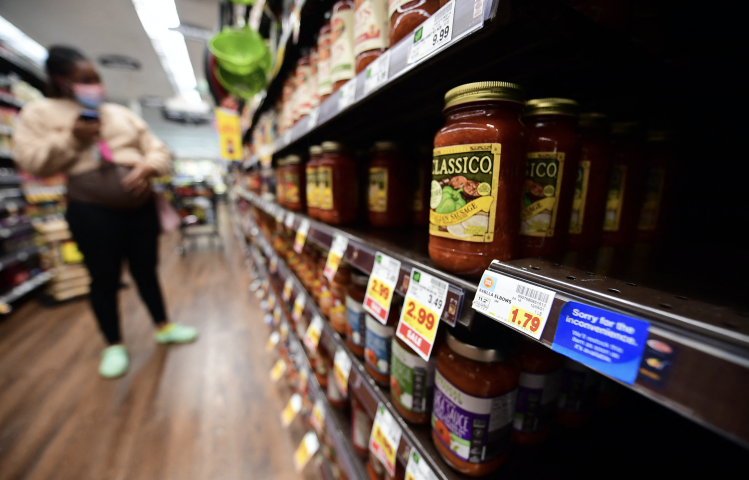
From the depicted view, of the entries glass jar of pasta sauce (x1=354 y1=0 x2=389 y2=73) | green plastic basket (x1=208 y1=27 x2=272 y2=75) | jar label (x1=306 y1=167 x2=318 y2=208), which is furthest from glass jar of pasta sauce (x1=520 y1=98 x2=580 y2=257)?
green plastic basket (x1=208 y1=27 x2=272 y2=75)

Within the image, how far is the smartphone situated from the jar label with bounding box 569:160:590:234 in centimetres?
207

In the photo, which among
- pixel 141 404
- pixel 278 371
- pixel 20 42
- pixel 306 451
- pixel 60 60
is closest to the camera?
pixel 306 451

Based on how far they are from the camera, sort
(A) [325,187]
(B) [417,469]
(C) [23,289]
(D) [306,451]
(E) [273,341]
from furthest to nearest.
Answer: (C) [23,289], (E) [273,341], (D) [306,451], (A) [325,187], (B) [417,469]

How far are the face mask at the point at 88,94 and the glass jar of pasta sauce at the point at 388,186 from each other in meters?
1.70

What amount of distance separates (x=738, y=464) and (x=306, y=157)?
149 centimetres

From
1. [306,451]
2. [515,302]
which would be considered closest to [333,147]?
[515,302]

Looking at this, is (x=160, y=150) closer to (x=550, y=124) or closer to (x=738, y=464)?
(x=550, y=124)

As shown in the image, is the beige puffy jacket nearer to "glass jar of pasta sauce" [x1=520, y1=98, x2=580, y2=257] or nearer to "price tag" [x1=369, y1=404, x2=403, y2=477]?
"price tag" [x1=369, y1=404, x2=403, y2=477]

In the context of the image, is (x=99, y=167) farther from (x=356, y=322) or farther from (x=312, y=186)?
(x=356, y=322)

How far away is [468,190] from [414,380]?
43 centimetres

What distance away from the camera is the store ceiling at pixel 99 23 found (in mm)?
4480

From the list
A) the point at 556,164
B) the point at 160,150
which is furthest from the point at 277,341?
the point at 556,164

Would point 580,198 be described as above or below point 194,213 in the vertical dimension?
above

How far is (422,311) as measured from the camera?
1.67 ft
